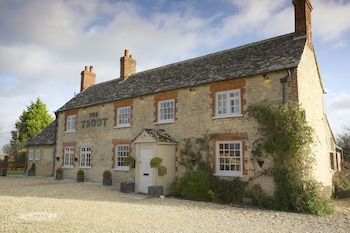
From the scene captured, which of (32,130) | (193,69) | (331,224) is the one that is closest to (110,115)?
(193,69)

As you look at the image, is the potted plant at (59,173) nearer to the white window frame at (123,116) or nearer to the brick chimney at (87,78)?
the white window frame at (123,116)

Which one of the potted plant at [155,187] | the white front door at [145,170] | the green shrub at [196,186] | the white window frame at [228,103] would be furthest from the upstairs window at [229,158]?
the white front door at [145,170]

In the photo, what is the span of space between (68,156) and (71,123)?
269 cm

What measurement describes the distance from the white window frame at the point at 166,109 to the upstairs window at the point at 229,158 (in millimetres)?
3476

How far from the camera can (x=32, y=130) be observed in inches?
1700

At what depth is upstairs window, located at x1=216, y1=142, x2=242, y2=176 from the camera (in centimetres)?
1287

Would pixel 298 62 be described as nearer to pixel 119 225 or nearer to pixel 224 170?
pixel 224 170

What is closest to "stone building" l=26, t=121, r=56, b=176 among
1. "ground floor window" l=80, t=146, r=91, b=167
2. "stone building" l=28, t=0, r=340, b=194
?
"ground floor window" l=80, t=146, r=91, b=167

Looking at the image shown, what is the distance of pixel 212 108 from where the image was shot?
1398 cm

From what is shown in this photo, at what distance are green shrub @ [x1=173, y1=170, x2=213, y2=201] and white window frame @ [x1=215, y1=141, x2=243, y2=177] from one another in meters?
0.83

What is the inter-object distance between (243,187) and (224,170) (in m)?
1.32

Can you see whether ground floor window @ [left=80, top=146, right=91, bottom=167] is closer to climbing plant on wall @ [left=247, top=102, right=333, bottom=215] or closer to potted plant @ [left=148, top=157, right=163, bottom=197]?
potted plant @ [left=148, top=157, right=163, bottom=197]

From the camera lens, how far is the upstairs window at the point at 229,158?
12.9m

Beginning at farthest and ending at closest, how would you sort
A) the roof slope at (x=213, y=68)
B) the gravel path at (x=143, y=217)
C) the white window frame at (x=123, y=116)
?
the white window frame at (x=123, y=116) < the roof slope at (x=213, y=68) < the gravel path at (x=143, y=217)
